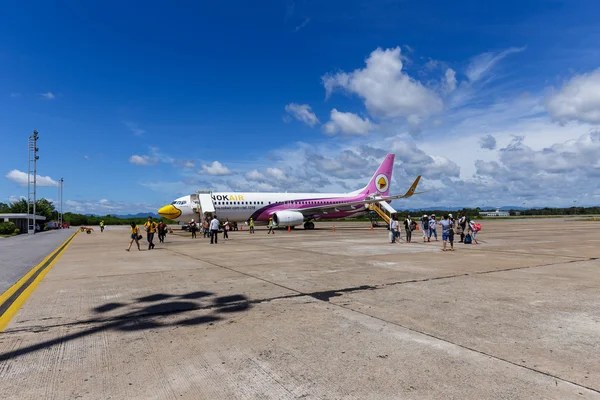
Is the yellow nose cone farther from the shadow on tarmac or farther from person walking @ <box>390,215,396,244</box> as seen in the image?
the shadow on tarmac

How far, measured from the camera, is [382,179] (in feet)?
130

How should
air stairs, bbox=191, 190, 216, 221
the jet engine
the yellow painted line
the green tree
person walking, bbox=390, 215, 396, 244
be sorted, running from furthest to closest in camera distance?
the green tree
the jet engine
air stairs, bbox=191, 190, 216, 221
person walking, bbox=390, 215, 396, 244
the yellow painted line

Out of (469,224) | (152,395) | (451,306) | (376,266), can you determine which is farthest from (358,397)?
(469,224)

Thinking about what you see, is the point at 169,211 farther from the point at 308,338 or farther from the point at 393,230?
the point at 308,338

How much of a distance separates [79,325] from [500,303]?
6655 mm

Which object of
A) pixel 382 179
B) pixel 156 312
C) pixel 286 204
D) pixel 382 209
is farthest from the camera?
pixel 382 179

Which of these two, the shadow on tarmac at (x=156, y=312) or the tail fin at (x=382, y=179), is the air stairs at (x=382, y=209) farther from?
the shadow on tarmac at (x=156, y=312)

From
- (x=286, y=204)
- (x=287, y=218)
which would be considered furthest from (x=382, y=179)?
(x=287, y=218)

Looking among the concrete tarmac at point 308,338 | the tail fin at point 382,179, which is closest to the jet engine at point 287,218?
the tail fin at point 382,179

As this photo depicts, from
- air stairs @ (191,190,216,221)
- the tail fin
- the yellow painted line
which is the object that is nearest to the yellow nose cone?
air stairs @ (191,190,216,221)

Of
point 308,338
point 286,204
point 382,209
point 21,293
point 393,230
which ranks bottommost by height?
point 308,338

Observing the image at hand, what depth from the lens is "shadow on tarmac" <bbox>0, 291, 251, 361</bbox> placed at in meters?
4.98

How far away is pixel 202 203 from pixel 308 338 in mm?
26579

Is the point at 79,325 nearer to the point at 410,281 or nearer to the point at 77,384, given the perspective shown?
the point at 77,384
